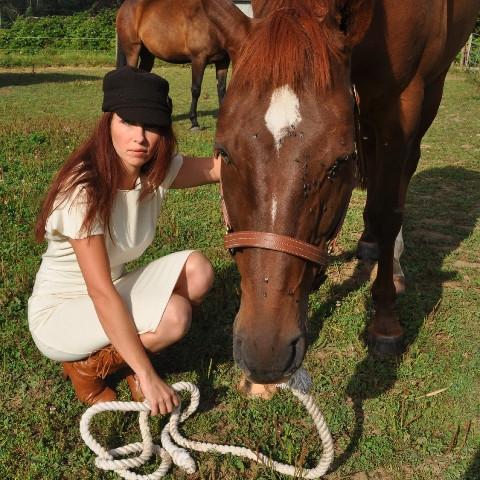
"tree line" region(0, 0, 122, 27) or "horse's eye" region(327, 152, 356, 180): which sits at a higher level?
"horse's eye" region(327, 152, 356, 180)

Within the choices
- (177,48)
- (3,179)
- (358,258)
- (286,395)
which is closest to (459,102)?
(177,48)

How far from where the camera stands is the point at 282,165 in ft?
4.92

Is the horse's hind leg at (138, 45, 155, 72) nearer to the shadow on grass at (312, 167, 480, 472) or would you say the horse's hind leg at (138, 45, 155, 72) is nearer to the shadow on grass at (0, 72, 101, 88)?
the shadow on grass at (0, 72, 101, 88)

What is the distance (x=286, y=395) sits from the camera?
8.08 feet

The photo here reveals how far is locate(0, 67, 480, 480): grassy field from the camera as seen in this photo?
2.13m

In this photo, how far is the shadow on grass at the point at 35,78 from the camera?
14.8 m

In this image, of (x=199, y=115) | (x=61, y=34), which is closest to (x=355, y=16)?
(x=199, y=115)

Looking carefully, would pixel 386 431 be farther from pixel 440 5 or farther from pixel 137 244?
pixel 440 5

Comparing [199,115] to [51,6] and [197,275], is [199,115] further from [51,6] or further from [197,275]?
[51,6]

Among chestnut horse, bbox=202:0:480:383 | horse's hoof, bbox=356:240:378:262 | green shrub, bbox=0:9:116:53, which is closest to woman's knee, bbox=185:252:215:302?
chestnut horse, bbox=202:0:480:383

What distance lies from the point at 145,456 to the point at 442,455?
1.20 meters

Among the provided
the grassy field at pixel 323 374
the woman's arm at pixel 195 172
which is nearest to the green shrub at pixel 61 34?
the grassy field at pixel 323 374

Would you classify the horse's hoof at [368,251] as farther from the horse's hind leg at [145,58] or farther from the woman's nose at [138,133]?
the horse's hind leg at [145,58]

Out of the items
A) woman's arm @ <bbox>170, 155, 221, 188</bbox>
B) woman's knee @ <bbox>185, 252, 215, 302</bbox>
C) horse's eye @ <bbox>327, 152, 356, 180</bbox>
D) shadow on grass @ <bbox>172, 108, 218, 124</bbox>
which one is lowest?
shadow on grass @ <bbox>172, 108, 218, 124</bbox>
